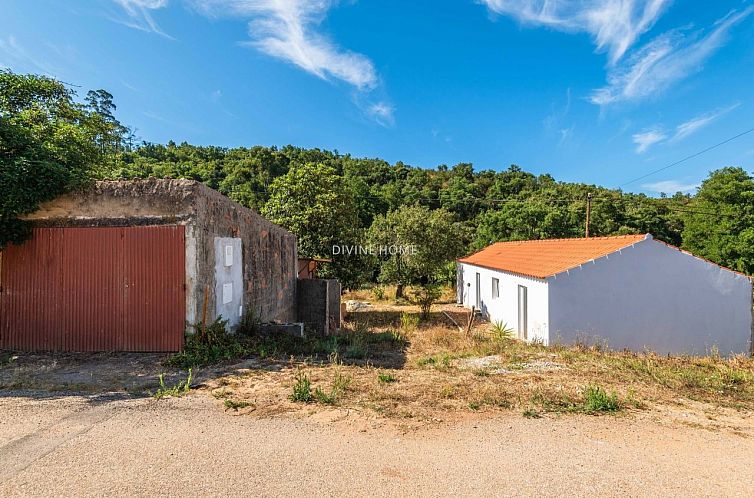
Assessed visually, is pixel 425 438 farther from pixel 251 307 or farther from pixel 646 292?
pixel 646 292

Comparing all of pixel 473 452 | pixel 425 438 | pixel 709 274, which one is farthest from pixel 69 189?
pixel 709 274

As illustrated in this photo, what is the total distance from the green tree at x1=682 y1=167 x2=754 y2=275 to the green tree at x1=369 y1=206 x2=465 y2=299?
21.1m

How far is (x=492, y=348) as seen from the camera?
924cm

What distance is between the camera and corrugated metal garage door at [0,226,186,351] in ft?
21.8

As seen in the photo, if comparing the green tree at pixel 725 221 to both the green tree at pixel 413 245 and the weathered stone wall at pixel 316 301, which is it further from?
the weathered stone wall at pixel 316 301

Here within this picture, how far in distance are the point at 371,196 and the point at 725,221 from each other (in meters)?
27.8

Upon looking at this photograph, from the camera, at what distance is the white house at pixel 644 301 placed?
10.8 meters

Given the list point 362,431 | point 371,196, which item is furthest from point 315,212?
point 371,196

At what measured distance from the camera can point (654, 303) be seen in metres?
11.0

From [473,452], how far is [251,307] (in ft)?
22.4

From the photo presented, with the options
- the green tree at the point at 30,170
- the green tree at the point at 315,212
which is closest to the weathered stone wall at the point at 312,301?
the green tree at the point at 315,212

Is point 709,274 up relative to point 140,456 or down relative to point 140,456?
up

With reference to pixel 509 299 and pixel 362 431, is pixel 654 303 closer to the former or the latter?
pixel 509 299

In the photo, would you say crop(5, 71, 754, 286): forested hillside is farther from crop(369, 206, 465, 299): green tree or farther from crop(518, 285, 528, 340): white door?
crop(518, 285, 528, 340): white door
